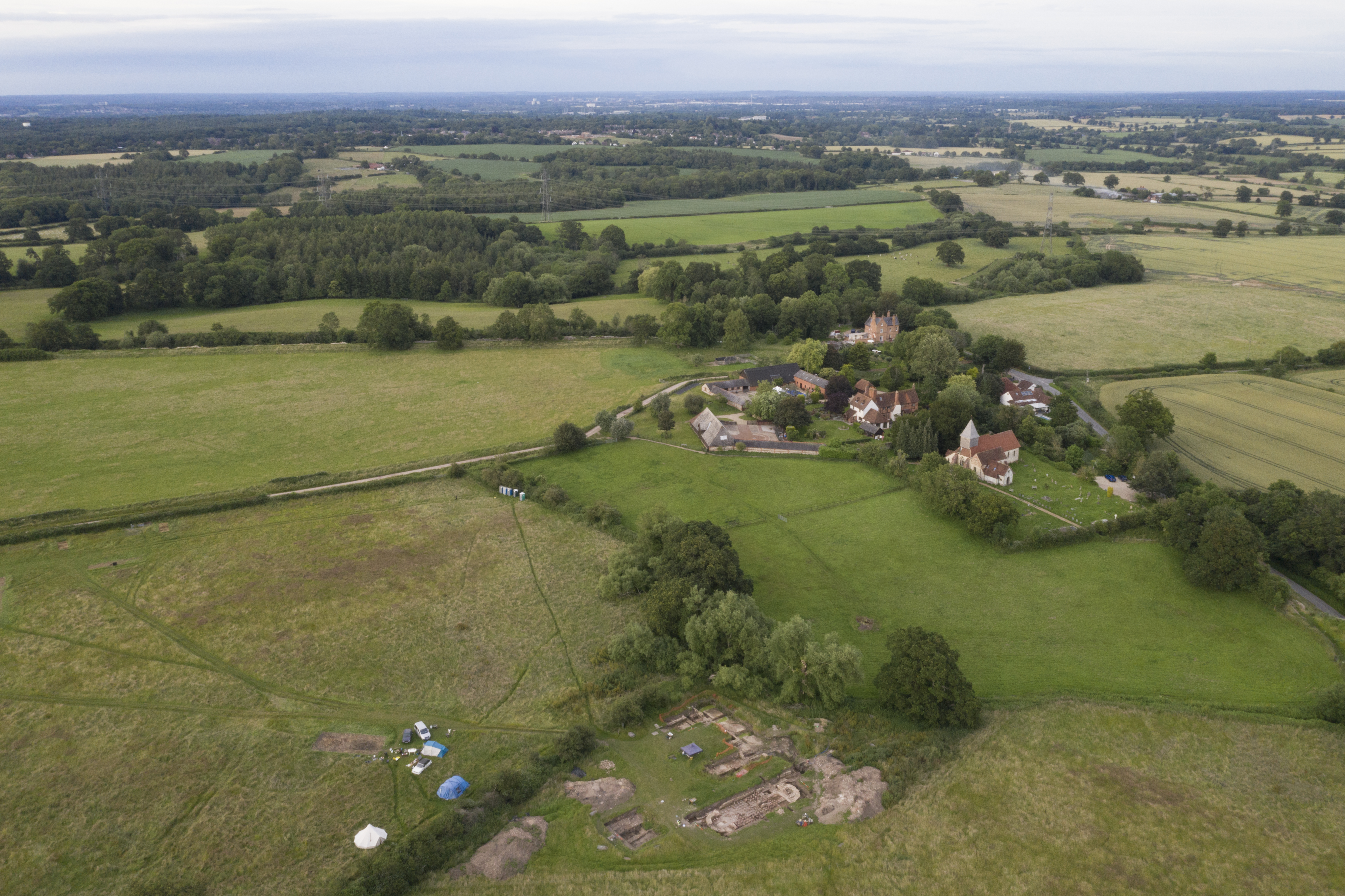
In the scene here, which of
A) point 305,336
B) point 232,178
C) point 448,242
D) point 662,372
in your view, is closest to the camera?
point 662,372

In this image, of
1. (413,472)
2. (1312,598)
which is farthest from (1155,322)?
(413,472)

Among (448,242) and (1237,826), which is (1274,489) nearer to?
(1237,826)

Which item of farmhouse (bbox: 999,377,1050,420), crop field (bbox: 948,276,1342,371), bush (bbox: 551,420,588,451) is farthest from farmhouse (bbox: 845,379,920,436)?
bush (bbox: 551,420,588,451)

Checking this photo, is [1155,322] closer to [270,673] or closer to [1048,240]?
[1048,240]

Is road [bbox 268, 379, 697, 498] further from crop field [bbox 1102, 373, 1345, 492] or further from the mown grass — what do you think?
crop field [bbox 1102, 373, 1345, 492]

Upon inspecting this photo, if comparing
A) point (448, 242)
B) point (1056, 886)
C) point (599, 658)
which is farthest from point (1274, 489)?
point (448, 242)

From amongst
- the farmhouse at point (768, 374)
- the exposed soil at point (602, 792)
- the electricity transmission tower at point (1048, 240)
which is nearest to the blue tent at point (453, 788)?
the exposed soil at point (602, 792)
